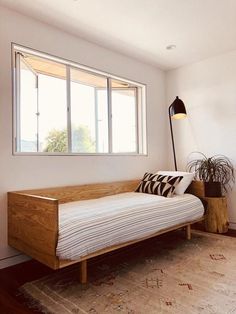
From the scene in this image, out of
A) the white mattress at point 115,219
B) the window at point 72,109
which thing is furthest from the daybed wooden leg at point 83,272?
the window at point 72,109

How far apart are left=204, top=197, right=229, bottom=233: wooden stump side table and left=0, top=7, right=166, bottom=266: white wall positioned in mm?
1087

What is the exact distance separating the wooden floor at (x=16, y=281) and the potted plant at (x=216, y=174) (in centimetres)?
143

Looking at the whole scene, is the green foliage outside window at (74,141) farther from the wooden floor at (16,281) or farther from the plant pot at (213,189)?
the plant pot at (213,189)

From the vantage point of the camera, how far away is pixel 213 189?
3303mm

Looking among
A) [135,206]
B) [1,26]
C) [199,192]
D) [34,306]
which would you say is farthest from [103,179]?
[1,26]

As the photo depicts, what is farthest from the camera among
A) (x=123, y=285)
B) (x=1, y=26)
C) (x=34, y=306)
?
(x=1, y=26)

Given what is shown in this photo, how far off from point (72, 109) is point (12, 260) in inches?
68.5

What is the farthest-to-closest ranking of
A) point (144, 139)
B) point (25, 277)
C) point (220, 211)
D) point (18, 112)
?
point (144, 139), point (220, 211), point (18, 112), point (25, 277)

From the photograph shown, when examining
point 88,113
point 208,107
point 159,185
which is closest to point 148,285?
point 159,185

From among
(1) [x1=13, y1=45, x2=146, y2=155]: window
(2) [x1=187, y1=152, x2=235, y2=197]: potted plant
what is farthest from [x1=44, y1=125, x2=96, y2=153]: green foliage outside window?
A: (2) [x1=187, y1=152, x2=235, y2=197]: potted plant

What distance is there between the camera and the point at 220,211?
3.21m

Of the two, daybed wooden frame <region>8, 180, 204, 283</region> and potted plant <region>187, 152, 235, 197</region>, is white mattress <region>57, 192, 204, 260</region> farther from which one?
potted plant <region>187, 152, 235, 197</region>

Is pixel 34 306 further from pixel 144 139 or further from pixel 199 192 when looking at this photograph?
pixel 144 139

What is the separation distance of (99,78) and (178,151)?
171cm
